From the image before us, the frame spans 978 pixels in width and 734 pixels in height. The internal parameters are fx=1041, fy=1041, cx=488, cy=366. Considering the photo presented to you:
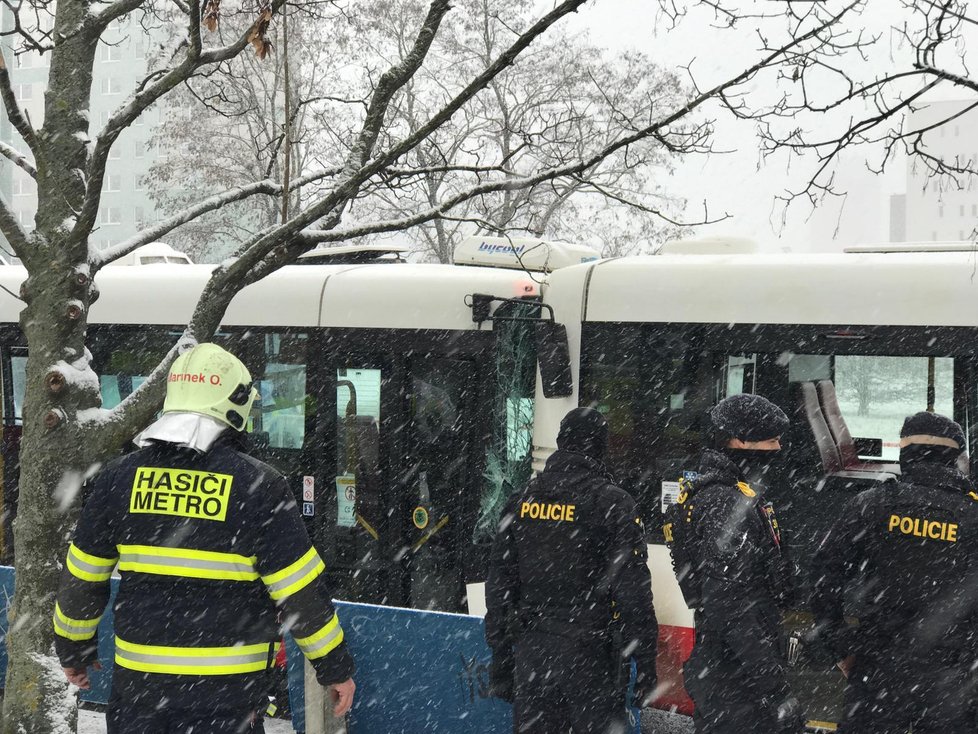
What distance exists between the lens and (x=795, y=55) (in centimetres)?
447

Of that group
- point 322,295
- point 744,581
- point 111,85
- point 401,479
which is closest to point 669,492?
point 401,479

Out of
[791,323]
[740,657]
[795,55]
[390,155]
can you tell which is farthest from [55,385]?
[791,323]

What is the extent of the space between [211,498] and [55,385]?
204 cm

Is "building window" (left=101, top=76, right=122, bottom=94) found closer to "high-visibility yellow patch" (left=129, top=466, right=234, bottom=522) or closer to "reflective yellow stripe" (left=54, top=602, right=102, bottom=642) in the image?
"reflective yellow stripe" (left=54, top=602, right=102, bottom=642)

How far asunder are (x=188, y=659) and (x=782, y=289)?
491 cm

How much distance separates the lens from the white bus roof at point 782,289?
21.7ft

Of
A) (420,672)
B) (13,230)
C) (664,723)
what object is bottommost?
(664,723)

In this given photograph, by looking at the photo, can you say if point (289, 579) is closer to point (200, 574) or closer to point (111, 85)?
point (200, 574)

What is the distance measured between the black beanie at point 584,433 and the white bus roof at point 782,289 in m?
2.78

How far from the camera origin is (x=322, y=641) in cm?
347

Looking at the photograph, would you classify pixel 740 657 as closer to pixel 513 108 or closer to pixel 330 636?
pixel 330 636

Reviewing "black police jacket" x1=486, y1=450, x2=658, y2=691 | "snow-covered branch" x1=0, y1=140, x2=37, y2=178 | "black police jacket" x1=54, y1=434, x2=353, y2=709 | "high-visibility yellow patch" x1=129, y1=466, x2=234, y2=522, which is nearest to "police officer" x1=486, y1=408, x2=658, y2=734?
"black police jacket" x1=486, y1=450, x2=658, y2=691

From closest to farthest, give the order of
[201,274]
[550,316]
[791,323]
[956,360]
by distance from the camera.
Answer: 1. [956,360]
2. [791,323]
3. [550,316]
4. [201,274]

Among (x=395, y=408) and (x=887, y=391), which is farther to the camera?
(x=395, y=408)
